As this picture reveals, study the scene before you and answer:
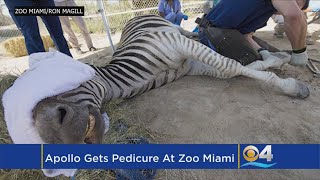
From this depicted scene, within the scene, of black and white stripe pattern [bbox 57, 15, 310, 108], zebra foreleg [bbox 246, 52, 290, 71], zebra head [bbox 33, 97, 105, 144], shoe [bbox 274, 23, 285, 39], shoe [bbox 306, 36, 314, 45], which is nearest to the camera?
zebra head [bbox 33, 97, 105, 144]

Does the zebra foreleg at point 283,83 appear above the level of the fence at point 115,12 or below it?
above

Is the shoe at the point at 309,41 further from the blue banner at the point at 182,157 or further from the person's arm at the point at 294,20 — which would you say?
the blue banner at the point at 182,157

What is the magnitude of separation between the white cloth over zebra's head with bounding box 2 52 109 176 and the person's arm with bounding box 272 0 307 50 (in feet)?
6.81

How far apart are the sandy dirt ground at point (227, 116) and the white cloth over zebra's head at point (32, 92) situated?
85 centimetres

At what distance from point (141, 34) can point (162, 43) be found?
37 centimetres

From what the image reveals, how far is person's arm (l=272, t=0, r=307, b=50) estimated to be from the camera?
2.87 metres

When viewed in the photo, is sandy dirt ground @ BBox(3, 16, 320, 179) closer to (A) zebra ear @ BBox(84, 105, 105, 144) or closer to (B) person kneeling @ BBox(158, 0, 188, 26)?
(A) zebra ear @ BBox(84, 105, 105, 144)

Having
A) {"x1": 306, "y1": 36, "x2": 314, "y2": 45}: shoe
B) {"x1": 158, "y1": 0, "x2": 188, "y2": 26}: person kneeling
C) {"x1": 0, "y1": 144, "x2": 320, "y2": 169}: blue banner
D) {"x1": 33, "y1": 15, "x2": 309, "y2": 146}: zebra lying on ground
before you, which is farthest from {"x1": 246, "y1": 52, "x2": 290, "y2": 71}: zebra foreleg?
{"x1": 158, "y1": 0, "x2": 188, "y2": 26}: person kneeling

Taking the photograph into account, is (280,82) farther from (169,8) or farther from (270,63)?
(169,8)

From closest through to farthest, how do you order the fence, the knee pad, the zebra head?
the zebra head, the knee pad, the fence

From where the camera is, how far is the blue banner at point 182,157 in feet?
6.54

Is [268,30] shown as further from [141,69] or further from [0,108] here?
[0,108]

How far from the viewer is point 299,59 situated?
3.19 m

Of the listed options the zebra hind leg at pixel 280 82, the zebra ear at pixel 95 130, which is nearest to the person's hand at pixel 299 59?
the zebra hind leg at pixel 280 82
